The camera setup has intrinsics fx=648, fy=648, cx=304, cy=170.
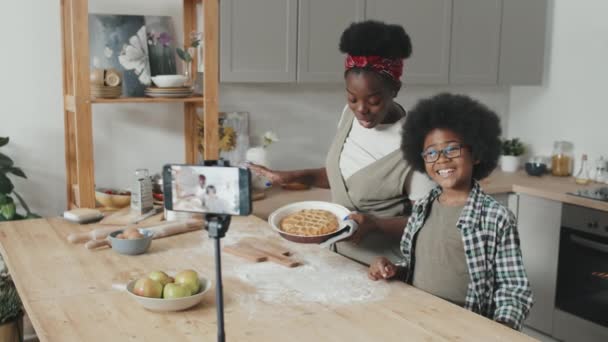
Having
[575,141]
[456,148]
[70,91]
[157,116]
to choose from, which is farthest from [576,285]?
[70,91]

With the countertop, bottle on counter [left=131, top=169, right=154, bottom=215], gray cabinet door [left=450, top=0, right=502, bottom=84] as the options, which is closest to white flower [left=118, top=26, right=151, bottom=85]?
bottle on counter [left=131, top=169, right=154, bottom=215]

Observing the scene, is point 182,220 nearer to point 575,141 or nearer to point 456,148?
point 456,148

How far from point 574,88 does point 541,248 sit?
1.06m

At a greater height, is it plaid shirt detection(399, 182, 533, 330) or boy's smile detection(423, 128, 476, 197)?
boy's smile detection(423, 128, 476, 197)

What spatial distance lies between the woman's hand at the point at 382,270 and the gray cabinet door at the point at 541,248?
1843 mm

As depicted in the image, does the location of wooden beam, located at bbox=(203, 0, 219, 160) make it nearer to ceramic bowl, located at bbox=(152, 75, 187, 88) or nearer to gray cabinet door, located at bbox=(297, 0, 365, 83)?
ceramic bowl, located at bbox=(152, 75, 187, 88)

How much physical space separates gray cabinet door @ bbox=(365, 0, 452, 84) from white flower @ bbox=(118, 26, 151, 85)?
1223mm

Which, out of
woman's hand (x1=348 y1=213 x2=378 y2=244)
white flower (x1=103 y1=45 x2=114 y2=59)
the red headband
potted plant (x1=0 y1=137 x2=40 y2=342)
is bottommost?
potted plant (x1=0 y1=137 x2=40 y2=342)

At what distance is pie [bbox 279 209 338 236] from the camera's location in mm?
1946

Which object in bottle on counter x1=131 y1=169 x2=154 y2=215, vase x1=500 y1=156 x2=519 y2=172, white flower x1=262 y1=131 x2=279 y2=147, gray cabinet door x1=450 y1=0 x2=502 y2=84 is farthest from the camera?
vase x1=500 y1=156 x2=519 y2=172

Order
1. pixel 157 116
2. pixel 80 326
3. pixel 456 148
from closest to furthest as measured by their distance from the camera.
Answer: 1. pixel 80 326
2. pixel 456 148
3. pixel 157 116

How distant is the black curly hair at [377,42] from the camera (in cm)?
204

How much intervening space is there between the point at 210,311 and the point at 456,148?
32.2 inches

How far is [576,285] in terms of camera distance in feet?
10.8
